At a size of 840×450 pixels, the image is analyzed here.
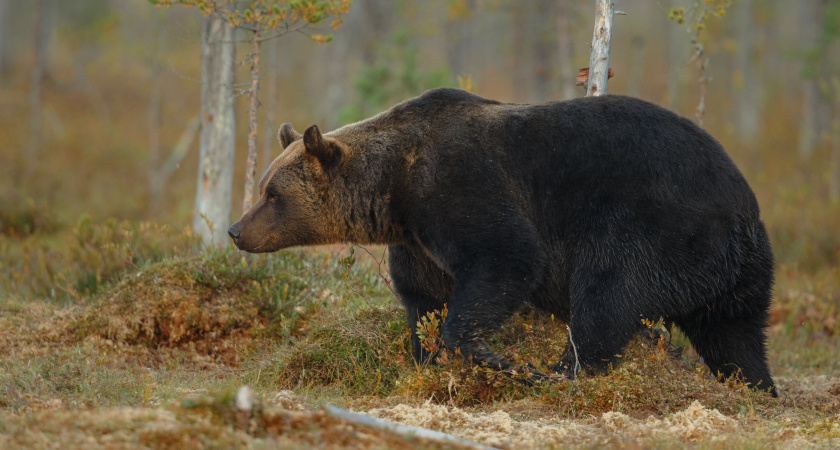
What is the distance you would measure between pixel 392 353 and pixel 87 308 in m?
2.98

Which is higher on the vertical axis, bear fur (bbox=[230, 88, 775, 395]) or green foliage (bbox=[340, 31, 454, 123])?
green foliage (bbox=[340, 31, 454, 123])

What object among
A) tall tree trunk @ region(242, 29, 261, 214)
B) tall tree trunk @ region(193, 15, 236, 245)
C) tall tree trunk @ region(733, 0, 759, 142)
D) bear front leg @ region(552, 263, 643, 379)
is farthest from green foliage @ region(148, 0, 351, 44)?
tall tree trunk @ region(733, 0, 759, 142)

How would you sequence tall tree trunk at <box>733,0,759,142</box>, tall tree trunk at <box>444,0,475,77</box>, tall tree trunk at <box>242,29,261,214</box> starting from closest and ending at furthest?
1. tall tree trunk at <box>242,29,261,214</box>
2. tall tree trunk at <box>444,0,475,77</box>
3. tall tree trunk at <box>733,0,759,142</box>

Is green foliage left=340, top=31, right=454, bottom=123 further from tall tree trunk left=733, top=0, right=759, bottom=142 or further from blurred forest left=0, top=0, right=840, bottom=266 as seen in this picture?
tall tree trunk left=733, top=0, right=759, bottom=142

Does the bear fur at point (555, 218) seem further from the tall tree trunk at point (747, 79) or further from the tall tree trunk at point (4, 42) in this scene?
the tall tree trunk at point (4, 42)

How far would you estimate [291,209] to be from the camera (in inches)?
227

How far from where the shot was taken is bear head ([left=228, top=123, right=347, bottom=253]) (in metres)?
5.71

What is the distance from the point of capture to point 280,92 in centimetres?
2914

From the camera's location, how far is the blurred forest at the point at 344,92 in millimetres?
14953

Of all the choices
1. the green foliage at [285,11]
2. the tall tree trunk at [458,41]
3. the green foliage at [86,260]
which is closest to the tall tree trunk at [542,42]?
the tall tree trunk at [458,41]

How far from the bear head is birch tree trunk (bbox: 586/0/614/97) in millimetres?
2509

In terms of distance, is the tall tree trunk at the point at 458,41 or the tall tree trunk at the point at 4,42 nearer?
the tall tree trunk at the point at 458,41

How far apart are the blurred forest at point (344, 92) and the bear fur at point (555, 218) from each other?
133 inches

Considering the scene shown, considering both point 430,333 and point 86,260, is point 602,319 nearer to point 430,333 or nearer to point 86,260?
point 430,333
